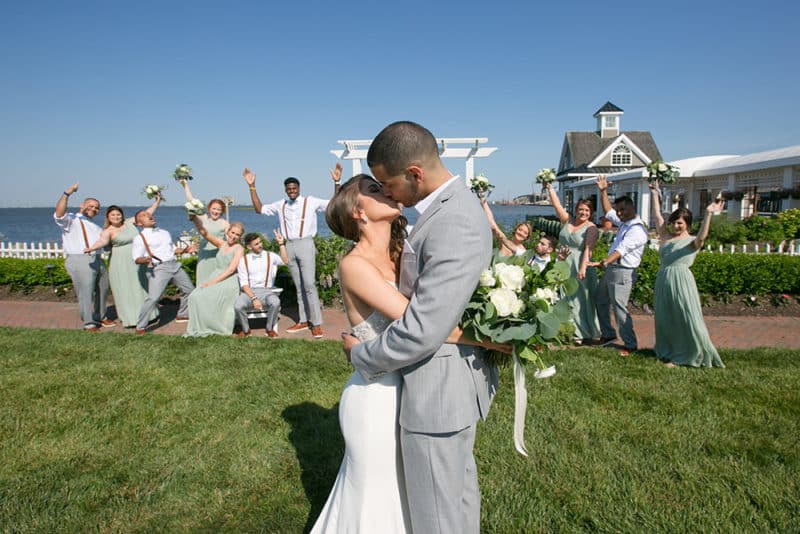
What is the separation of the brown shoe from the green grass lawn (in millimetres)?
1752

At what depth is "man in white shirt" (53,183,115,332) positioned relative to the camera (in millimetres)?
8188

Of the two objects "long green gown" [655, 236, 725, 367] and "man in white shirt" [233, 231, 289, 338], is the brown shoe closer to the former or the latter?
"man in white shirt" [233, 231, 289, 338]

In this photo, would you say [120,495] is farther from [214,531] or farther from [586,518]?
[586,518]

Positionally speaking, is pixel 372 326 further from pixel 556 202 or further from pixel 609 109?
pixel 609 109

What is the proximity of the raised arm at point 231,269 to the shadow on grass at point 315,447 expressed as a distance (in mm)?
3660

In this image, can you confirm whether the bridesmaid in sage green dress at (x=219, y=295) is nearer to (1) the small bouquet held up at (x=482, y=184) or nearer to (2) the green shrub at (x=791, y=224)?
(1) the small bouquet held up at (x=482, y=184)

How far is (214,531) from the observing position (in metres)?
3.20

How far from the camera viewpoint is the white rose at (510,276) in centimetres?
223

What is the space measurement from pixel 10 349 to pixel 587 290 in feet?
27.3

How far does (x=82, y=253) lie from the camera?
27.2 ft

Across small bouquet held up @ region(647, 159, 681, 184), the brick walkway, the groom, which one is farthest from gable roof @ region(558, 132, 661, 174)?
the groom

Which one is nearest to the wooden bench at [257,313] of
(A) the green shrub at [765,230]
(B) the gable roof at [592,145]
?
(A) the green shrub at [765,230]

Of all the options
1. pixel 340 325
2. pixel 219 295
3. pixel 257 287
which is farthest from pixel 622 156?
pixel 219 295

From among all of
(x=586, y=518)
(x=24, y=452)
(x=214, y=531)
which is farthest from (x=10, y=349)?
(x=586, y=518)
